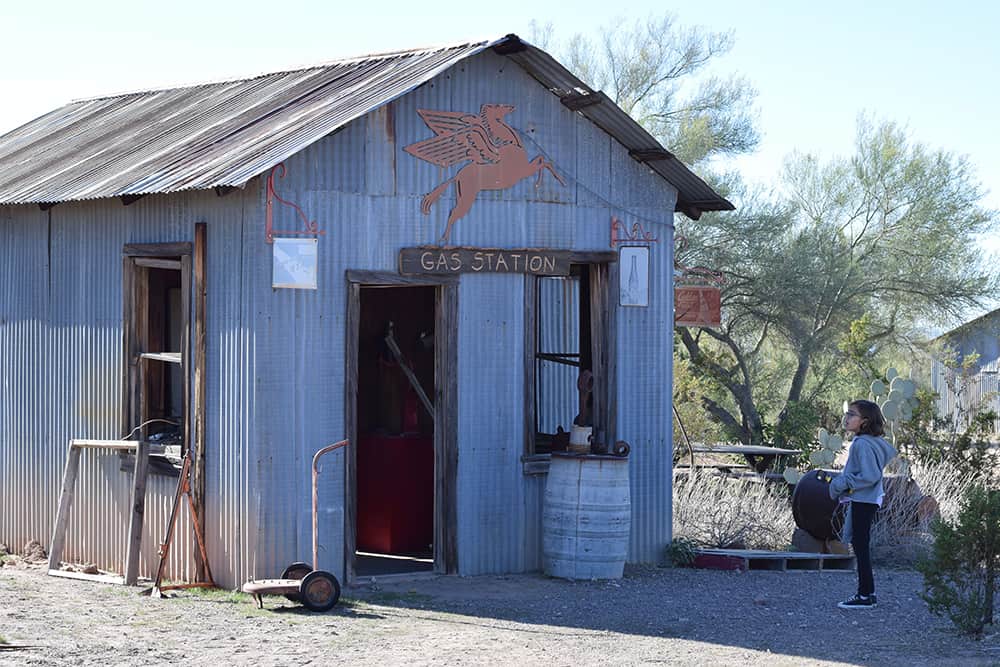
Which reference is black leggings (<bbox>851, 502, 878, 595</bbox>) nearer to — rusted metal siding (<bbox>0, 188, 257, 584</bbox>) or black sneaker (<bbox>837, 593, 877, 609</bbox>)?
black sneaker (<bbox>837, 593, 877, 609</bbox>)

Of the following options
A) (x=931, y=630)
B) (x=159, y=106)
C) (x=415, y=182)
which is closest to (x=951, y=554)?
(x=931, y=630)

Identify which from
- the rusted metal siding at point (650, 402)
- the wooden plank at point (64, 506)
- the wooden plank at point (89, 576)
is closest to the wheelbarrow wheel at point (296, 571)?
the wooden plank at point (89, 576)

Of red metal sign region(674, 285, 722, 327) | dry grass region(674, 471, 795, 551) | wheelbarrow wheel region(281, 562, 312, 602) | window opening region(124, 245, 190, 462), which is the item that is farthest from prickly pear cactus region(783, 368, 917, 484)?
wheelbarrow wheel region(281, 562, 312, 602)

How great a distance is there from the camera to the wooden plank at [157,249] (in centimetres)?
1127

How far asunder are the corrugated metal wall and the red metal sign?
2.42m

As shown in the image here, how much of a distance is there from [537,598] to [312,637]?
2.22 meters

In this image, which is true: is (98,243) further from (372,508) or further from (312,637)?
(312,637)

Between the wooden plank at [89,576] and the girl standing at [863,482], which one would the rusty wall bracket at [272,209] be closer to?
the wooden plank at [89,576]

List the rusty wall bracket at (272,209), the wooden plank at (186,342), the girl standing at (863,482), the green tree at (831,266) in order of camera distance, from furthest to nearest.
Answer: the green tree at (831,266), the wooden plank at (186,342), the girl standing at (863,482), the rusty wall bracket at (272,209)

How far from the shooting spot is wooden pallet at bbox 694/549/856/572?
1284 centimetres

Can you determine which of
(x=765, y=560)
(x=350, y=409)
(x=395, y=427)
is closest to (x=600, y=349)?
(x=395, y=427)

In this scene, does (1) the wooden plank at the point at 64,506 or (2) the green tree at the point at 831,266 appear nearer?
(1) the wooden plank at the point at 64,506

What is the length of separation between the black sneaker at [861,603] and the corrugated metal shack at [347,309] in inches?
91.4

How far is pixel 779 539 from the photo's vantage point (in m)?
14.5
